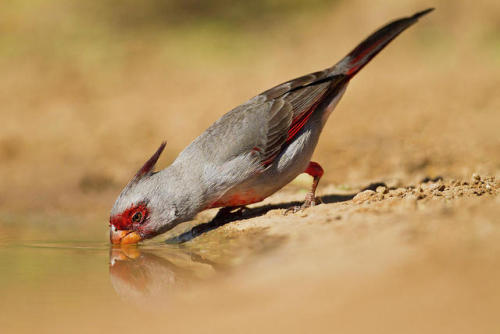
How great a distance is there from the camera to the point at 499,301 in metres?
2.70

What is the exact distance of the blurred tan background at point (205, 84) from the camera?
8.16m

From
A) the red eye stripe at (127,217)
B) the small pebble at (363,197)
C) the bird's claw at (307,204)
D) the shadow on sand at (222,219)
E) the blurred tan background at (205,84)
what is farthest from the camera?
the blurred tan background at (205,84)

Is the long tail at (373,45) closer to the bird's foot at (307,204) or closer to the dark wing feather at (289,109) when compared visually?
the dark wing feather at (289,109)

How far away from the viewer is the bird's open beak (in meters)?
5.24

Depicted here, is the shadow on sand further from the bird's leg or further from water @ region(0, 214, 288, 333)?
the bird's leg

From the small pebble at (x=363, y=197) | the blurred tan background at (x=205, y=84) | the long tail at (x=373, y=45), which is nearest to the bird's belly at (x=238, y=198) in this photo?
the small pebble at (x=363, y=197)

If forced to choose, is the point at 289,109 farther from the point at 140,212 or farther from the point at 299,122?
the point at 140,212

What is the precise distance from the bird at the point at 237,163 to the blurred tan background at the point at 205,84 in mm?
1787

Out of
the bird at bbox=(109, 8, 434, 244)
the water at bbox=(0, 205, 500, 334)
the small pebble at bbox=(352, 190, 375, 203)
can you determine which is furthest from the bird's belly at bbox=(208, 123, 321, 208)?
the small pebble at bbox=(352, 190, 375, 203)

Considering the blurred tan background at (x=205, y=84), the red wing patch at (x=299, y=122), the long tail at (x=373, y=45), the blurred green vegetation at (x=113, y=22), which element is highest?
the blurred green vegetation at (x=113, y=22)

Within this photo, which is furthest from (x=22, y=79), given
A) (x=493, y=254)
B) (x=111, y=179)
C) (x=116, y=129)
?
(x=493, y=254)

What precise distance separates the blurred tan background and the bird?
179 cm

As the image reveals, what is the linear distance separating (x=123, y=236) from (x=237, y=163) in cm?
117

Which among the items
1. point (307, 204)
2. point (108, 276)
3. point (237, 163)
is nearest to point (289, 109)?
point (237, 163)
